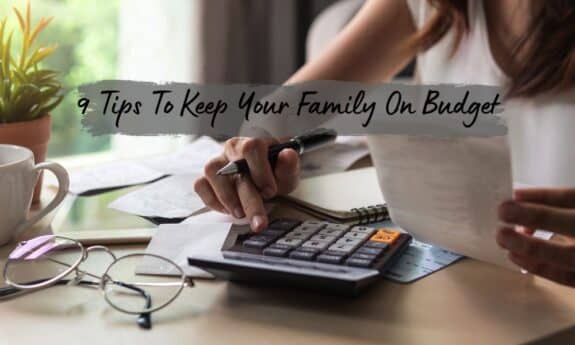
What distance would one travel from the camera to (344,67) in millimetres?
1028

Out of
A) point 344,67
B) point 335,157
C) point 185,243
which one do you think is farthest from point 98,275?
point 344,67

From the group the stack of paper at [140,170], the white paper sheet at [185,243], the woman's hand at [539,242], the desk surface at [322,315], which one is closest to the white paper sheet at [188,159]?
the stack of paper at [140,170]

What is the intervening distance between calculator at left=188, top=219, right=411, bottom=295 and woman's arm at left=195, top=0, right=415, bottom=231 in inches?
4.8

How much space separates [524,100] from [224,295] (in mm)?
613

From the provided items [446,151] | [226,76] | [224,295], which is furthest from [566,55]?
[226,76]

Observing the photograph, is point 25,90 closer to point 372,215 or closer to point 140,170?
point 140,170

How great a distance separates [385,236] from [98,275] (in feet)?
0.77

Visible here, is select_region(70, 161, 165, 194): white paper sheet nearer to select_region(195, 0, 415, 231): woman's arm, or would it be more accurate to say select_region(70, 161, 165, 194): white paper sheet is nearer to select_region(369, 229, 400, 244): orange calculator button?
select_region(195, 0, 415, 231): woman's arm

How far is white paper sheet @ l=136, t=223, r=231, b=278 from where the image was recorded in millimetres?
566

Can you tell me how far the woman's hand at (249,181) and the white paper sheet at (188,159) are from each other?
0.13 metres

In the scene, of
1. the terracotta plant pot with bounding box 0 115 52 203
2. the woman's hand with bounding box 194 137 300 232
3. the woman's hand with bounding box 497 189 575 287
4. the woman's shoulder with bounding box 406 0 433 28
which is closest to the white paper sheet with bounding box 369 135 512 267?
the woman's hand with bounding box 497 189 575 287

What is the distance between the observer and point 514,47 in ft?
3.09

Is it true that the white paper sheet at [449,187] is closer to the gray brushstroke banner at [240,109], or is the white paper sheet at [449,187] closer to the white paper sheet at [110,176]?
the gray brushstroke banner at [240,109]

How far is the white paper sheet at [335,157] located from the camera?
2.82ft
